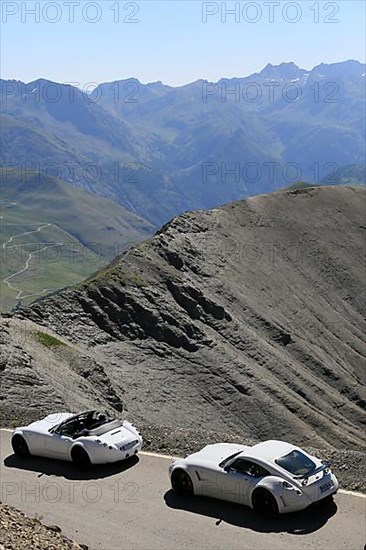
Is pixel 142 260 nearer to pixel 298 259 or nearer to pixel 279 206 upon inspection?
pixel 298 259

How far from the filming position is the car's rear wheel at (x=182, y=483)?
21.2 metres

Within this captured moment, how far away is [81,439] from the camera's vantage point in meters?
23.6

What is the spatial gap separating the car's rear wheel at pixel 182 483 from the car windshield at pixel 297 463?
9.48 feet

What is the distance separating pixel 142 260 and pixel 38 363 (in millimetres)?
33637

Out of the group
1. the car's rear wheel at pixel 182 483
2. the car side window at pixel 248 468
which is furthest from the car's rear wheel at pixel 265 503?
the car's rear wheel at pixel 182 483

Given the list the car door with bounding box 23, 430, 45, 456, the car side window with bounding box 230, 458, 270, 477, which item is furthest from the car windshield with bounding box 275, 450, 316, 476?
the car door with bounding box 23, 430, 45, 456

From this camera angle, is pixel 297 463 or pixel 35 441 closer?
pixel 297 463

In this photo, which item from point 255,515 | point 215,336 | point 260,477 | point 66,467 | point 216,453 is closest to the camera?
point 260,477

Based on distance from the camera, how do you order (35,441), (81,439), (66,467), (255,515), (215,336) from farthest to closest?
(215,336)
(35,441)
(66,467)
(81,439)
(255,515)

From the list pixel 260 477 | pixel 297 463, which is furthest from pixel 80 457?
pixel 297 463

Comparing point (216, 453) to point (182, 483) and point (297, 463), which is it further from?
point (297, 463)

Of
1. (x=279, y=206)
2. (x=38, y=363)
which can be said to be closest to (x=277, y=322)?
(x=279, y=206)

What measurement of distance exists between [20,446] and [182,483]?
690 cm

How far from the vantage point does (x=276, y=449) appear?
20.7 metres
